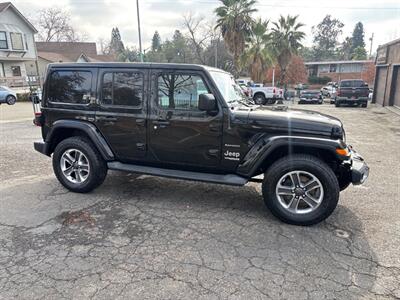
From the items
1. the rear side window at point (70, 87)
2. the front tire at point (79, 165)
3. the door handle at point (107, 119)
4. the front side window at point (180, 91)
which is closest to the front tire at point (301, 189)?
the front side window at point (180, 91)

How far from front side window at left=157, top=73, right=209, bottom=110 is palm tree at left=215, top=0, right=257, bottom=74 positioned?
980 inches

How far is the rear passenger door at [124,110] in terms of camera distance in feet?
13.7

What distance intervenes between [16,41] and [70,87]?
112 feet

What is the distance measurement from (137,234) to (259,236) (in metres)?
1.37

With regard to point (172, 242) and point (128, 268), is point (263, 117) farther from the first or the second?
point (128, 268)

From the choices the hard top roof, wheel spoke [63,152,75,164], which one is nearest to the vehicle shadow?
wheel spoke [63,152,75,164]

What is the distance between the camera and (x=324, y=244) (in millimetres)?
3270

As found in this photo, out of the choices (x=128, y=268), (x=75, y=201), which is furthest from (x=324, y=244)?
(x=75, y=201)

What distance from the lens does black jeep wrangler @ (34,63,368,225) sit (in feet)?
11.8

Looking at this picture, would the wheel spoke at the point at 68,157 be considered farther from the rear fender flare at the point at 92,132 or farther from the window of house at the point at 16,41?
the window of house at the point at 16,41

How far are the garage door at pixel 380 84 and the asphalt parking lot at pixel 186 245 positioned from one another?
17395mm

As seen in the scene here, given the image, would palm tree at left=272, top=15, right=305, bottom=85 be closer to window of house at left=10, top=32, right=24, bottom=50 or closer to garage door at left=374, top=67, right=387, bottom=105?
garage door at left=374, top=67, right=387, bottom=105

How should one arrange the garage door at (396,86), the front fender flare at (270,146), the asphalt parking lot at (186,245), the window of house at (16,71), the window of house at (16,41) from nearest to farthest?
the asphalt parking lot at (186,245) → the front fender flare at (270,146) → the garage door at (396,86) → the window of house at (16,41) → the window of house at (16,71)

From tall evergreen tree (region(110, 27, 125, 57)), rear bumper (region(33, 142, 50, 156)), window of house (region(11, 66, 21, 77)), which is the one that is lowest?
rear bumper (region(33, 142, 50, 156))
